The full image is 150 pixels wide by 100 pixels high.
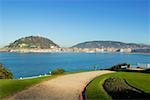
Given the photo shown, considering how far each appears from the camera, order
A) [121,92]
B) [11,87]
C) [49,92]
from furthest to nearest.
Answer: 1. [11,87]
2. [49,92]
3. [121,92]

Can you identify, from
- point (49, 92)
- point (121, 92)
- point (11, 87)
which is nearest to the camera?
point (121, 92)

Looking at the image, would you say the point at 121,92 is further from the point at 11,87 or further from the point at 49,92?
the point at 11,87

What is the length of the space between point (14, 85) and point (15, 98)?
4508 millimetres

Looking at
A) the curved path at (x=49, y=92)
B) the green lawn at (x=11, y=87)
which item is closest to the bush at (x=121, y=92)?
the curved path at (x=49, y=92)

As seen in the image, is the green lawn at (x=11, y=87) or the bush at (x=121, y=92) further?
the green lawn at (x=11, y=87)

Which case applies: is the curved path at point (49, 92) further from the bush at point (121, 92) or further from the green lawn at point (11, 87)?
the bush at point (121, 92)

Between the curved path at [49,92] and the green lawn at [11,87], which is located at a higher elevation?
the green lawn at [11,87]

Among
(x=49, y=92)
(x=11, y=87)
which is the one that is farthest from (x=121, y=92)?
(x=11, y=87)

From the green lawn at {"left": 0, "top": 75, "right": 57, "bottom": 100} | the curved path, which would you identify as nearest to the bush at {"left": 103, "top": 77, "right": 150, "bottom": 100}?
the curved path

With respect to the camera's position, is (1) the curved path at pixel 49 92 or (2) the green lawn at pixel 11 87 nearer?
(1) the curved path at pixel 49 92

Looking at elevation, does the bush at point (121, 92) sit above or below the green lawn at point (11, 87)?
below

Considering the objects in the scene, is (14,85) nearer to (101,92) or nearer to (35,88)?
(35,88)

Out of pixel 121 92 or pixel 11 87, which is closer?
pixel 121 92

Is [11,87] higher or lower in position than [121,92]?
higher
